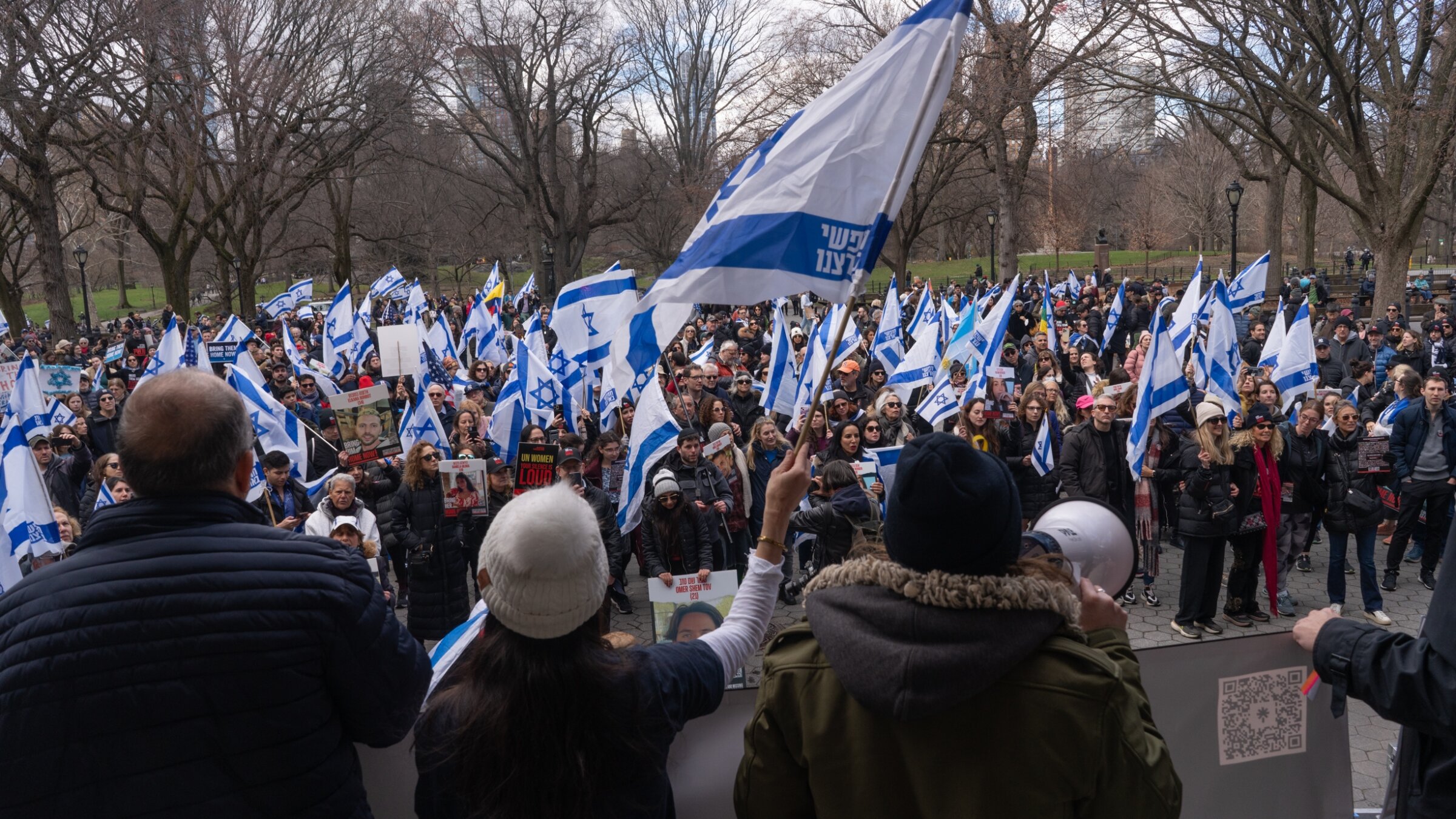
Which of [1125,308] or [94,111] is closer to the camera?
[1125,308]

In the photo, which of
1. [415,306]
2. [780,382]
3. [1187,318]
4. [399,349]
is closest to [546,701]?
[780,382]

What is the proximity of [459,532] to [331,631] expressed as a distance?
17.7 feet

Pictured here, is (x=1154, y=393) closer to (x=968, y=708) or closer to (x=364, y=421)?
(x=968, y=708)

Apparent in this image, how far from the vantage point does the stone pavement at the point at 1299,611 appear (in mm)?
5887

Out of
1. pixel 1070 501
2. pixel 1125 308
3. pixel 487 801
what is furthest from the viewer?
pixel 1125 308

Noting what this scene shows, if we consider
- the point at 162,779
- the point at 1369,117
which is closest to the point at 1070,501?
the point at 162,779

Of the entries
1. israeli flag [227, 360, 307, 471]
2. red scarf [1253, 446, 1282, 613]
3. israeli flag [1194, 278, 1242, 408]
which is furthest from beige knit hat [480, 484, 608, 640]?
israeli flag [1194, 278, 1242, 408]

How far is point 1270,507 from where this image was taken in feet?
25.0

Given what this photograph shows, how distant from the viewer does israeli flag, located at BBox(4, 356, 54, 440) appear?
930 cm

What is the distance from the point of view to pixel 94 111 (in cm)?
2556

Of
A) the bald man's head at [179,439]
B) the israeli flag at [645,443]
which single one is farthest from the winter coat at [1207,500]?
the bald man's head at [179,439]

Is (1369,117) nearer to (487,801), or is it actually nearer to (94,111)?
(487,801)

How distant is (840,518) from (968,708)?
15.3 ft

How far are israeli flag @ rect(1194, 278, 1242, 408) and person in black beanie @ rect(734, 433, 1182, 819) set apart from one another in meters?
8.19
